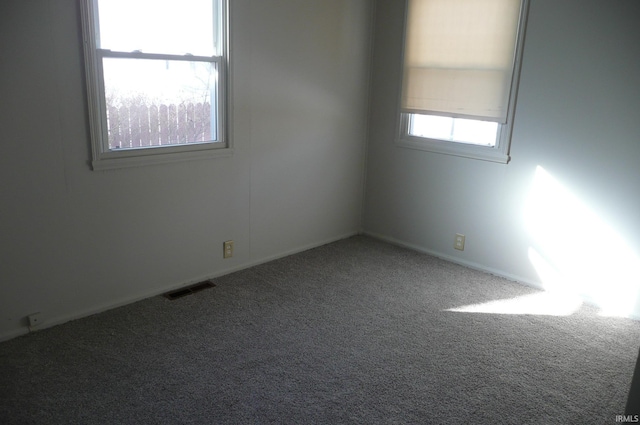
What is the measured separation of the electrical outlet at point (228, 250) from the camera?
3770mm

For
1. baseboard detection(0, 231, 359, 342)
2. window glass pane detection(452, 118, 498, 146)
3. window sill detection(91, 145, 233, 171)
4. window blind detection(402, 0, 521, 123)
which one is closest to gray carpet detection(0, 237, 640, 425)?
baseboard detection(0, 231, 359, 342)

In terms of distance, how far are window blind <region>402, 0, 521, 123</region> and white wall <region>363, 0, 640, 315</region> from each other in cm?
14

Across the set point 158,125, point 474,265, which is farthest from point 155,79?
point 474,265

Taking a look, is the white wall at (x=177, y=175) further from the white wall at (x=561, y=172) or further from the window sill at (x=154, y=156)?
the white wall at (x=561, y=172)

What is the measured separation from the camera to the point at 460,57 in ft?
12.8

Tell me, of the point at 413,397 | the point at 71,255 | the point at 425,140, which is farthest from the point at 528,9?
the point at 71,255

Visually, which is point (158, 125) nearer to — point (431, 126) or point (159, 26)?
point (159, 26)

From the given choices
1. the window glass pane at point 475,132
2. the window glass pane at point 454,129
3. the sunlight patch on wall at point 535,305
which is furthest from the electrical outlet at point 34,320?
the window glass pane at point 475,132

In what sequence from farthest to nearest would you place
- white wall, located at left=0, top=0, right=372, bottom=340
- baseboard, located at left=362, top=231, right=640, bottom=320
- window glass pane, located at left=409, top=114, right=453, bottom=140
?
window glass pane, located at left=409, top=114, right=453, bottom=140
baseboard, located at left=362, top=231, right=640, bottom=320
white wall, located at left=0, top=0, right=372, bottom=340

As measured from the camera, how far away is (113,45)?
9.56 feet

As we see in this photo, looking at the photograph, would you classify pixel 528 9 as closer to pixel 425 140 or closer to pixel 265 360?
pixel 425 140

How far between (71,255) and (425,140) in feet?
9.20

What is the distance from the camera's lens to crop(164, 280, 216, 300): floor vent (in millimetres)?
3418

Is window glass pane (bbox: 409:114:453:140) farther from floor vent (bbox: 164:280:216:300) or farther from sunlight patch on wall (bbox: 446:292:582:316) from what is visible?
floor vent (bbox: 164:280:216:300)
